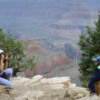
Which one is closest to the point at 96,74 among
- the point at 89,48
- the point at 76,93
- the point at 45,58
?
the point at 76,93

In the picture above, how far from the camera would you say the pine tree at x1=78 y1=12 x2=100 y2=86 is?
2754cm

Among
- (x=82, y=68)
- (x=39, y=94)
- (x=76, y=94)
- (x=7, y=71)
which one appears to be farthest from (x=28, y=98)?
(x=82, y=68)

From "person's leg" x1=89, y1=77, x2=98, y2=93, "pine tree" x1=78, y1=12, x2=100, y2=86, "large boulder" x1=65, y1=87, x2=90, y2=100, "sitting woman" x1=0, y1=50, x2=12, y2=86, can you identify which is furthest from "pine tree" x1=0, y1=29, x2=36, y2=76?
"person's leg" x1=89, y1=77, x2=98, y2=93

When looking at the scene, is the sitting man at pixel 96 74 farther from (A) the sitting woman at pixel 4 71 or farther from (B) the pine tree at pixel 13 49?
(B) the pine tree at pixel 13 49

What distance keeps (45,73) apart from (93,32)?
145 meters

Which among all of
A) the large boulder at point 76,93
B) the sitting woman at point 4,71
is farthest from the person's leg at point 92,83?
the sitting woman at point 4,71

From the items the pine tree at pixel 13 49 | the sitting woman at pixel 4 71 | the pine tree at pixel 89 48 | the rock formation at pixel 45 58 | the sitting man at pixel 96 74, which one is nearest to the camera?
the sitting man at pixel 96 74

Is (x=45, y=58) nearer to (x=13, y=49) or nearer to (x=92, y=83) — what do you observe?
(x=13, y=49)

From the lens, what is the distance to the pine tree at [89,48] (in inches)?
1084

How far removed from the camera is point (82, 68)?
2830 cm

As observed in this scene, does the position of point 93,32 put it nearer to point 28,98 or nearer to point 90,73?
point 90,73

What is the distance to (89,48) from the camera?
28281mm

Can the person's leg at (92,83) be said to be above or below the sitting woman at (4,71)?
below

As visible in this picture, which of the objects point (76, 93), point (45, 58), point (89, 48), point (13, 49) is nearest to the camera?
point (76, 93)
